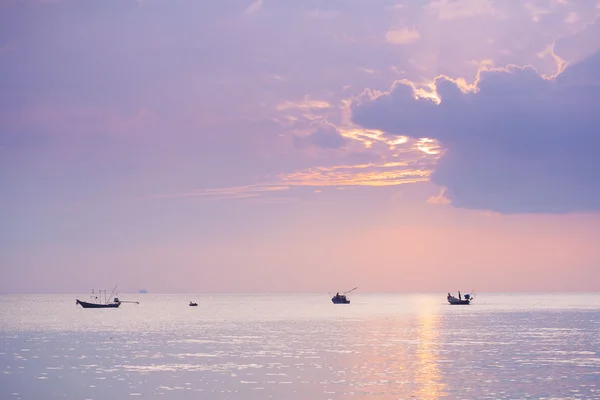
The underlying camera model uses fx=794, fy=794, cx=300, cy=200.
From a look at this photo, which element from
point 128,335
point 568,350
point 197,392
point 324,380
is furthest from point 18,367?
point 568,350

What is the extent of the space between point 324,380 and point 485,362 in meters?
21.0

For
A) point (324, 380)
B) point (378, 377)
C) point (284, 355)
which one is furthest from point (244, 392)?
point (284, 355)

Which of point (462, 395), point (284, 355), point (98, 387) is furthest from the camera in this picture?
point (284, 355)

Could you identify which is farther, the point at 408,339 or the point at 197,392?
the point at 408,339

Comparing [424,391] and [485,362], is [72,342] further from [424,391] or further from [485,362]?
[424,391]

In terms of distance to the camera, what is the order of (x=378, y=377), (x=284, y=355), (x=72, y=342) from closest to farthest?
(x=378, y=377) < (x=284, y=355) < (x=72, y=342)

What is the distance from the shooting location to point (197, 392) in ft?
194

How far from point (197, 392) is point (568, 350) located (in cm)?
5036

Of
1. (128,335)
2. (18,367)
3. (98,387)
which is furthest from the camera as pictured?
(128,335)

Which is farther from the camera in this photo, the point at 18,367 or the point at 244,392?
the point at 18,367

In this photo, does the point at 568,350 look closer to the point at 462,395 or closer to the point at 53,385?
the point at 462,395

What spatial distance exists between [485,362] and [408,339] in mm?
33892

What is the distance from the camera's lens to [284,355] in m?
87.2

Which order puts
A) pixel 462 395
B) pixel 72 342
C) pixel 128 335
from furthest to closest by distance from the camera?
1. pixel 128 335
2. pixel 72 342
3. pixel 462 395
